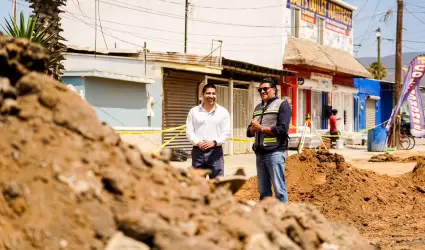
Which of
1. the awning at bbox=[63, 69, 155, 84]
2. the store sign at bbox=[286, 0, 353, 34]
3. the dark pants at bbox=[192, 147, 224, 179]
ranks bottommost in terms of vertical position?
the dark pants at bbox=[192, 147, 224, 179]

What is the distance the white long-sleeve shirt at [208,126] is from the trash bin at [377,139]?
62.7 ft

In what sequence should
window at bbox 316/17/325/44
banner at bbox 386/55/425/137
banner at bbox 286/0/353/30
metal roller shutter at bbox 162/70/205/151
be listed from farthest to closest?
window at bbox 316/17/325/44
banner at bbox 286/0/353/30
banner at bbox 386/55/425/137
metal roller shutter at bbox 162/70/205/151

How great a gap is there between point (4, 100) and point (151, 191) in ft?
4.06

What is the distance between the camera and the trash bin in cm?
2531

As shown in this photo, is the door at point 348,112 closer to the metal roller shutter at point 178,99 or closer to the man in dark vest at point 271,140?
the metal roller shutter at point 178,99

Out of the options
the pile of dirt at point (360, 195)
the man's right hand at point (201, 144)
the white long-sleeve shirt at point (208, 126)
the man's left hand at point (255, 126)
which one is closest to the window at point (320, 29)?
the pile of dirt at point (360, 195)

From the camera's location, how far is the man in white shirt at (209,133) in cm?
720

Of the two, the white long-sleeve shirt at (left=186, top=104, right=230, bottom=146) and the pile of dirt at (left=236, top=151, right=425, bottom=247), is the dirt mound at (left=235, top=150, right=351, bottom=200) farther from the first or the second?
the white long-sleeve shirt at (left=186, top=104, right=230, bottom=146)

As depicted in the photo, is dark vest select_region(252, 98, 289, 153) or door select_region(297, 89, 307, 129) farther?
door select_region(297, 89, 307, 129)

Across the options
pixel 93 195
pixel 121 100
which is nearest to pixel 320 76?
pixel 121 100

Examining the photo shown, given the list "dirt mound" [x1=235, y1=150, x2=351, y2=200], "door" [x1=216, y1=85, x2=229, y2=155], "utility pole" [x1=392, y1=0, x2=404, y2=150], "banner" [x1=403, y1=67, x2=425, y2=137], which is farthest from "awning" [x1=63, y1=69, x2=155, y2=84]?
"utility pole" [x1=392, y1=0, x2=404, y2=150]

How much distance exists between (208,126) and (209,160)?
41 cm

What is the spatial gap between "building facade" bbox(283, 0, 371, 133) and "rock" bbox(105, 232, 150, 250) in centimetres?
2492

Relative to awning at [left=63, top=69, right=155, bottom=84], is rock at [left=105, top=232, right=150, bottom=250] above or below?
below
